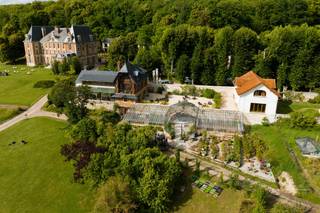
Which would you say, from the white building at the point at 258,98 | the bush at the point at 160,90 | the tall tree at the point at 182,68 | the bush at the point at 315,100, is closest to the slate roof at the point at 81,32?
the tall tree at the point at 182,68

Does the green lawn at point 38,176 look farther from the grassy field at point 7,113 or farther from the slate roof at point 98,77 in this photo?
the slate roof at point 98,77

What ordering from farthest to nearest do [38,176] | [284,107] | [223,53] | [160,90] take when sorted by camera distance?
[223,53] < [160,90] < [284,107] < [38,176]

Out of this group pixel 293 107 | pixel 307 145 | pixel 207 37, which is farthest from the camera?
pixel 207 37

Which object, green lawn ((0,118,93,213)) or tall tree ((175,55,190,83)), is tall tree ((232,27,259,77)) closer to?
tall tree ((175,55,190,83))

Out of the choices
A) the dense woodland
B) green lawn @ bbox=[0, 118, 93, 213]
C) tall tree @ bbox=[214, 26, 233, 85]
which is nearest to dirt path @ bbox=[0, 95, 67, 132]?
green lawn @ bbox=[0, 118, 93, 213]

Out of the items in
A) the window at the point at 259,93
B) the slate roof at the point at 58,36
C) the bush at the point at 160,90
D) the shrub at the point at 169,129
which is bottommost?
the shrub at the point at 169,129

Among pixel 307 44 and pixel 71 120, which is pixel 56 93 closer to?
pixel 71 120

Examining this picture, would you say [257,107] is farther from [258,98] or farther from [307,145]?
[307,145]

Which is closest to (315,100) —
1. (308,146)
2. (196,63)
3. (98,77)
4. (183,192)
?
(308,146)
